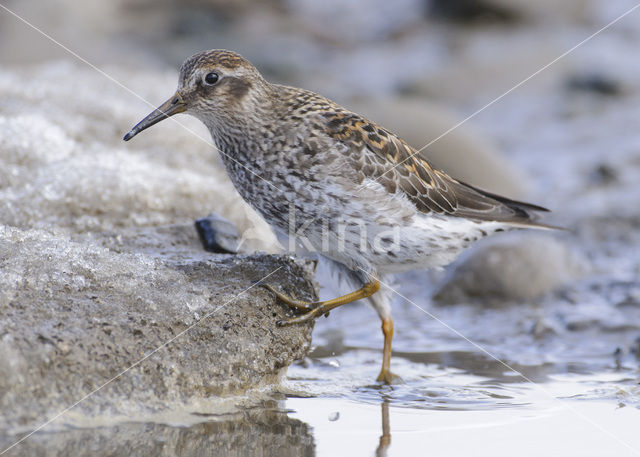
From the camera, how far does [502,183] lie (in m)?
10.6

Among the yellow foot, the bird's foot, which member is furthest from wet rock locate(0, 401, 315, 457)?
the yellow foot

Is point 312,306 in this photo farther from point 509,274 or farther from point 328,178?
point 509,274

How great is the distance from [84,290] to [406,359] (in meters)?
2.78

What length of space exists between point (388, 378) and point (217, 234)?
5.65 feet

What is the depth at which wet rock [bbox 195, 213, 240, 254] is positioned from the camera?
20.5 ft

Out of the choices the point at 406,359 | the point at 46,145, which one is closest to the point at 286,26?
the point at 46,145

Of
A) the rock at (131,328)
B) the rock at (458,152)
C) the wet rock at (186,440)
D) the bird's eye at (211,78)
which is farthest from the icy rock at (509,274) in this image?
the wet rock at (186,440)

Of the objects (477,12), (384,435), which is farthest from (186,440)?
(477,12)

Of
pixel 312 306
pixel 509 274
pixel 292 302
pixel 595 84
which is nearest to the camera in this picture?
pixel 292 302

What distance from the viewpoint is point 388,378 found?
19.4ft

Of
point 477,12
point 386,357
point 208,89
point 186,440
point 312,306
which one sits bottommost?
point 186,440

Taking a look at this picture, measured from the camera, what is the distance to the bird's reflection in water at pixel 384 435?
4438mm

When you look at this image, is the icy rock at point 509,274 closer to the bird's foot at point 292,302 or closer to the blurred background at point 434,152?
the blurred background at point 434,152

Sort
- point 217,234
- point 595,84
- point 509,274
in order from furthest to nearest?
point 595,84
point 509,274
point 217,234
